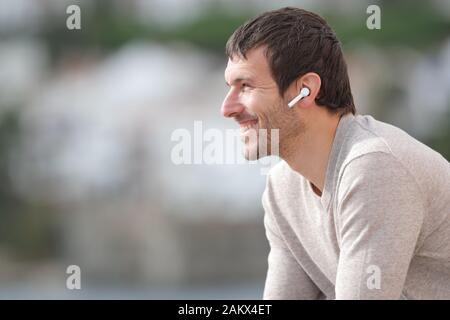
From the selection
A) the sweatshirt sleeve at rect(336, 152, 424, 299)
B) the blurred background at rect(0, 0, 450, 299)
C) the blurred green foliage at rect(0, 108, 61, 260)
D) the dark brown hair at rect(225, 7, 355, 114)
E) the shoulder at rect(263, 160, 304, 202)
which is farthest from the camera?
the blurred green foliage at rect(0, 108, 61, 260)

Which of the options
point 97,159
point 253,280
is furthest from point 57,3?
point 253,280

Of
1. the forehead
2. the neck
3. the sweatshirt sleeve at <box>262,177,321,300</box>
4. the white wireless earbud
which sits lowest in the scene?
the sweatshirt sleeve at <box>262,177,321,300</box>

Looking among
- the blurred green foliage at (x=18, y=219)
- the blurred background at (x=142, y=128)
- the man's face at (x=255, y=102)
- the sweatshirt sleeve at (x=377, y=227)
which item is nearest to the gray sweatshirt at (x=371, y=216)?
the sweatshirt sleeve at (x=377, y=227)

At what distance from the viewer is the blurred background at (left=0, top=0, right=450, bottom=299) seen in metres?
9.45

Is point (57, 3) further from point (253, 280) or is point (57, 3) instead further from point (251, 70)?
point (251, 70)

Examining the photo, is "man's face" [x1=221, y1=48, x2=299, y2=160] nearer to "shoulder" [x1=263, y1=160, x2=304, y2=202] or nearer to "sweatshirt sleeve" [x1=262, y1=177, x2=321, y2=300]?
"shoulder" [x1=263, y1=160, x2=304, y2=202]

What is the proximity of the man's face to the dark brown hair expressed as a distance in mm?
15

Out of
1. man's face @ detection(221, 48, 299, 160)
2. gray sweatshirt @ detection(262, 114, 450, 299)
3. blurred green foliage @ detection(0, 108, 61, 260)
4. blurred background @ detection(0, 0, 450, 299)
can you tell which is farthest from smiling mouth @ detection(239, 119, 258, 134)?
blurred green foliage @ detection(0, 108, 61, 260)

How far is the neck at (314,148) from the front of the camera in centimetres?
187

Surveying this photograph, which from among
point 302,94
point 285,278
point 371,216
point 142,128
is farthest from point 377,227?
point 142,128

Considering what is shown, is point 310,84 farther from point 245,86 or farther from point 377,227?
point 377,227

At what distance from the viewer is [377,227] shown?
66.1 inches

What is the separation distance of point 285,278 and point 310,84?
1.50 feet

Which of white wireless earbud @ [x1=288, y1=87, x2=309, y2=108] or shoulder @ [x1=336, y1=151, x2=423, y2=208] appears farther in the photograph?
white wireless earbud @ [x1=288, y1=87, x2=309, y2=108]
